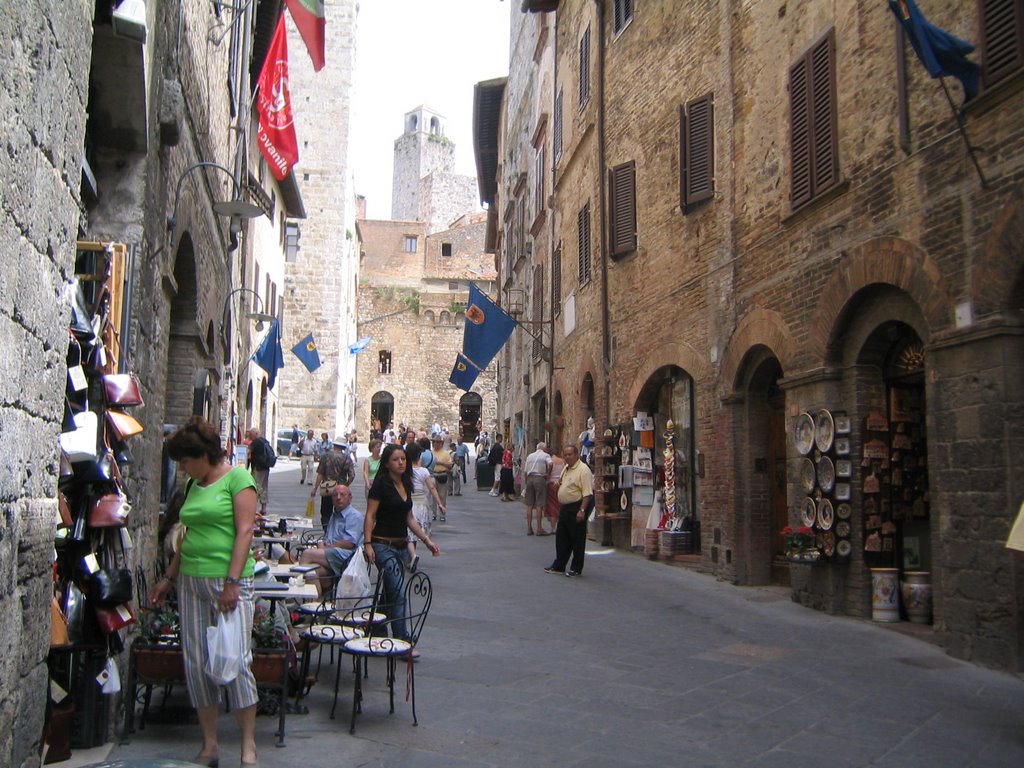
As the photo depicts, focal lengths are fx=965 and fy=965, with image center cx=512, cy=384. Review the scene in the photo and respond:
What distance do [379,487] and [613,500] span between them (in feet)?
29.8

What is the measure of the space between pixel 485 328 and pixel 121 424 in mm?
15318

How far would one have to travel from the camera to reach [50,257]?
3516 mm

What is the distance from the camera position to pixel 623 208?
49.6ft

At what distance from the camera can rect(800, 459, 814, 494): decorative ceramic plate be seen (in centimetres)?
954

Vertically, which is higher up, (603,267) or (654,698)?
(603,267)

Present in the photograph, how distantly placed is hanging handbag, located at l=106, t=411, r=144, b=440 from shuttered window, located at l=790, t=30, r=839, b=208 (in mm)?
6949

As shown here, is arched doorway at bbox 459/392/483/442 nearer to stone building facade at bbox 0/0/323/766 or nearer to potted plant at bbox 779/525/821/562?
stone building facade at bbox 0/0/323/766

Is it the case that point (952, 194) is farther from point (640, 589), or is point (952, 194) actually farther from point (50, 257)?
point (50, 257)

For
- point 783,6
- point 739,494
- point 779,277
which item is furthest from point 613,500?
point 783,6

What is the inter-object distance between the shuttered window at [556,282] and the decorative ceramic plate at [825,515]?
39.2 ft

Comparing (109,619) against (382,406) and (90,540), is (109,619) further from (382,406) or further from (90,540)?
(382,406)

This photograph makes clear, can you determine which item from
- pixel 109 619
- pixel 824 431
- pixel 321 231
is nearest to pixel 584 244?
pixel 824 431

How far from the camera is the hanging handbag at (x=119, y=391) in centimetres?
475

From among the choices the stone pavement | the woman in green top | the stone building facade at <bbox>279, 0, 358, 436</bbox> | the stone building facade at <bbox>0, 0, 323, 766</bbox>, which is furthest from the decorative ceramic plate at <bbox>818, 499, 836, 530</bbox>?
the stone building facade at <bbox>279, 0, 358, 436</bbox>
